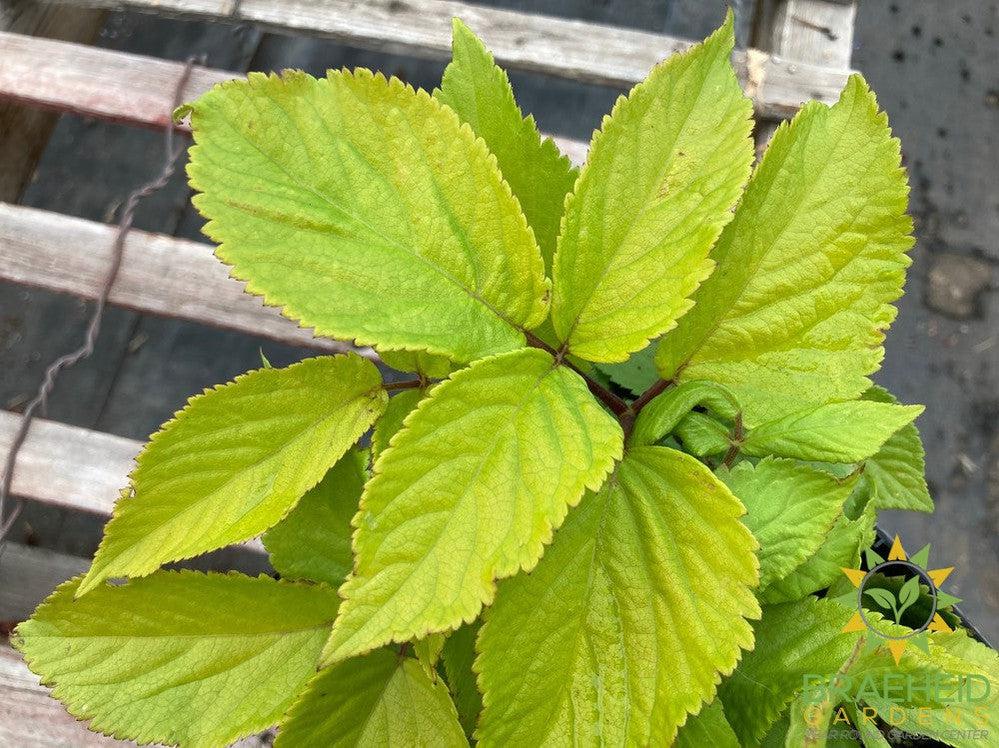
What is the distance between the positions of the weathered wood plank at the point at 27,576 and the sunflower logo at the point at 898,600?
890 mm

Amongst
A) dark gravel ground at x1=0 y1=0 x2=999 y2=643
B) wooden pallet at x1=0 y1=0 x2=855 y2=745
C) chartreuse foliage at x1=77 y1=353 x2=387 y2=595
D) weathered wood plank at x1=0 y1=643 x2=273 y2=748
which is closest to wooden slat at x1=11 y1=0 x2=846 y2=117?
wooden pallet at x1=0 y1=0 x2=855 y2=745

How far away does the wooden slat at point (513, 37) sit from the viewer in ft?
3.10

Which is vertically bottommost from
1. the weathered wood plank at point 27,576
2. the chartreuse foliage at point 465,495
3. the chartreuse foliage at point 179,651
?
the weathered wood plank at point 27,576

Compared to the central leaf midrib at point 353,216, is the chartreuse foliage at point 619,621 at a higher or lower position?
lower

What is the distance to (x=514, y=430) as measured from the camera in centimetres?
39

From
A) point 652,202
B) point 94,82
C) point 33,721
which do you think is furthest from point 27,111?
point 652,202

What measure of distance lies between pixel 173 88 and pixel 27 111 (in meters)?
0.31

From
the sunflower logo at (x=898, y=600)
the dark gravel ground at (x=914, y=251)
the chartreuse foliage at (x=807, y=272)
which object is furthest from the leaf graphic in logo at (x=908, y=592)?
the dark gravel ground at (x=914, y=251)

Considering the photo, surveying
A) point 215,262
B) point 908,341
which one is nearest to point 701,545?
point 215,262

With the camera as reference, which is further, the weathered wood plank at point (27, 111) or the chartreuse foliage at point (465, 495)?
the weathered wood plank at point (27, 111)

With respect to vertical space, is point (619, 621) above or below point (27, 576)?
above

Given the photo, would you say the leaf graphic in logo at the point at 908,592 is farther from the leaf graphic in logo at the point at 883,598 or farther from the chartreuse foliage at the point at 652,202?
the chartreuse foliage at the point at 652,202

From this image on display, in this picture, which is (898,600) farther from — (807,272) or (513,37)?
(513,37)

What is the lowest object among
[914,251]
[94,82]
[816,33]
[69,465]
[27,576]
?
[27,576]
